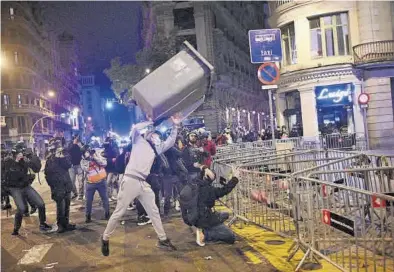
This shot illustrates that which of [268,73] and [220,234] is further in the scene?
[268,73]

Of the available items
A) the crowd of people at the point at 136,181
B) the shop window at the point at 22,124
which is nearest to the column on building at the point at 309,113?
the crowd of people at the point at 136,181

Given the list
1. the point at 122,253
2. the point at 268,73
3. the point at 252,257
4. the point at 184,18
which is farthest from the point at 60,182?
the point at 184,18

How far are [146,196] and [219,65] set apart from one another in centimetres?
4400

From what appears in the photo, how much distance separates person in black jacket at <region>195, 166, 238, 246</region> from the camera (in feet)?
22.1

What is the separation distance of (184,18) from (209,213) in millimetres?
44663

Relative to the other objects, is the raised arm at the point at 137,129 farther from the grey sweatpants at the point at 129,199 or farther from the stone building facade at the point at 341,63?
the stone building facade at the point at 341,63

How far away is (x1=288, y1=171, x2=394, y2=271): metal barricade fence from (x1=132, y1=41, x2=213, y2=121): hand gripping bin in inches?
94.4

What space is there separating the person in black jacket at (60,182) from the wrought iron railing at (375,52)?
1894 centimetres

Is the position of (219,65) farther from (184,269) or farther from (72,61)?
(72,61)

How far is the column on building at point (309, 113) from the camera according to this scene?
24645mm

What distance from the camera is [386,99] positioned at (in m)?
22.9

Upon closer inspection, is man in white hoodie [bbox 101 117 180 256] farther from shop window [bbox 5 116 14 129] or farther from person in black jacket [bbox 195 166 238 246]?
shop window [bbox 5 116 14 129]

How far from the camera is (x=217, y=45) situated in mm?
49812

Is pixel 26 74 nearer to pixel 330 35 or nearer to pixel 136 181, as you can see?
pixel 330 35
